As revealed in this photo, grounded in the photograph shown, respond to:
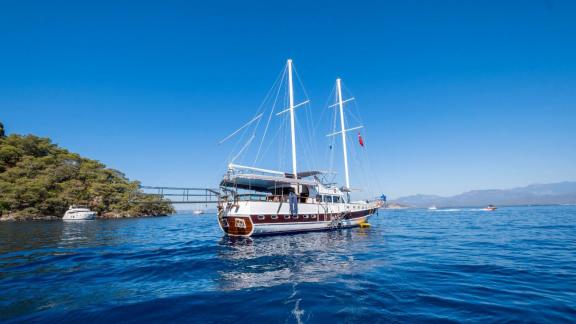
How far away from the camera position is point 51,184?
6975cm

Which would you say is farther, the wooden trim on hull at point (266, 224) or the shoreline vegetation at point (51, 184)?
the shoreline vegetation at point (51, 184)

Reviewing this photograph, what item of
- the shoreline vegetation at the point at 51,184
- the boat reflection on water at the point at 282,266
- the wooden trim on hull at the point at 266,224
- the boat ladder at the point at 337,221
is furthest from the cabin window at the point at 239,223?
the shoreline vegetation at the point at 51,184

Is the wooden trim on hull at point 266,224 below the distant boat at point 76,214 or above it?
below

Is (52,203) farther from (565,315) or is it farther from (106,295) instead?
(565,315)

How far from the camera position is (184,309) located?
22.2 feet

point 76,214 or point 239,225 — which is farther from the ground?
point 76,214

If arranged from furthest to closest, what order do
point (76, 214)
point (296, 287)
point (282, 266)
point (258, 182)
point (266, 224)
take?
point (76, 214), point (258, 182), point (266, 224), point (282, 266), point (296, 287)

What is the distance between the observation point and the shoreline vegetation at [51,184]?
61156 mm

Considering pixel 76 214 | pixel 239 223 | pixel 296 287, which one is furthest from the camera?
pixel 76 214

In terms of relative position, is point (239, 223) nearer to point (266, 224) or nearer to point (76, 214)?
point (266, 224)

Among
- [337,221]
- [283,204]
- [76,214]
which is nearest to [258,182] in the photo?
[283,204]

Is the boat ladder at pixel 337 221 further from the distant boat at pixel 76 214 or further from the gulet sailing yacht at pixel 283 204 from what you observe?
the distant boat at pixel 76 214

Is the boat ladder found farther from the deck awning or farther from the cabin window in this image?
the cabin window

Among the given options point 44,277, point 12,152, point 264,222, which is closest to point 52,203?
point 12,152
